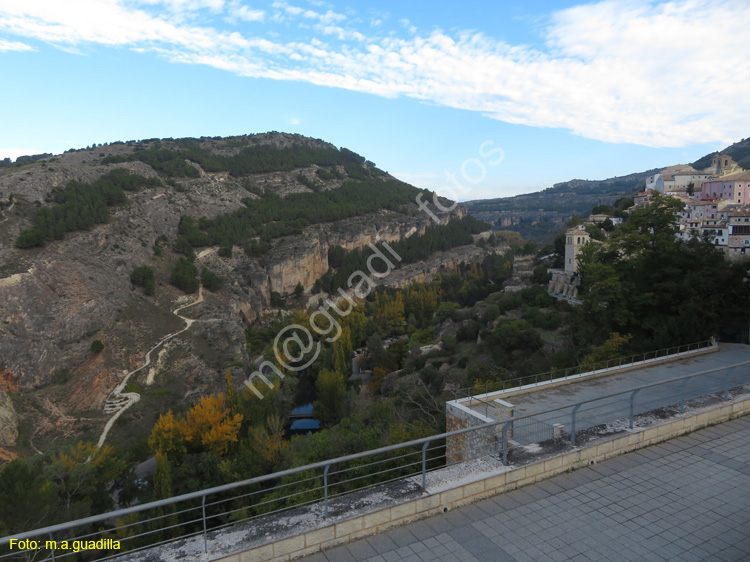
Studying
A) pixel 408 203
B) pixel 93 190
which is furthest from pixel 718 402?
pixel 408 203

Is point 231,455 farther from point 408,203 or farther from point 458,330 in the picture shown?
point 408,203

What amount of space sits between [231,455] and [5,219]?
1215 inches

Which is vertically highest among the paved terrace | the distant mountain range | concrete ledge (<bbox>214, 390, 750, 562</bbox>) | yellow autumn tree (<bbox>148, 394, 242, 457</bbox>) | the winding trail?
the distant mountain range

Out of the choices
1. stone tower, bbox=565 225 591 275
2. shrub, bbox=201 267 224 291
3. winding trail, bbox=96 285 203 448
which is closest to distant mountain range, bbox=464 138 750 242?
stone tower, bbox=565 225 591 275

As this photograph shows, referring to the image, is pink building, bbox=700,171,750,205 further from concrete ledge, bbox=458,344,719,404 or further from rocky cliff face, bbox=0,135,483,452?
rocky cliff face, bbox=0,135,483,452

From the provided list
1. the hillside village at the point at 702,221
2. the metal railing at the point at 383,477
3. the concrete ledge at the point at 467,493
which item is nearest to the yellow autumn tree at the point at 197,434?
the metal railing at the point at 383,477

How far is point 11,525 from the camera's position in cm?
1160

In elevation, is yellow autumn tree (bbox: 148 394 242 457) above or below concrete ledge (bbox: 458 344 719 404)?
below

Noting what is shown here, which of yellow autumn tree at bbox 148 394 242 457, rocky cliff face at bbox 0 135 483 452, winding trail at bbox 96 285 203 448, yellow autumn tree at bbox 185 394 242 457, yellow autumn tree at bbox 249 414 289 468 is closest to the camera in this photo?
yellow autumn tree at bbox 148 394 242 457

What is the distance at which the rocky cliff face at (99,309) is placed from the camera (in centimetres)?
2689

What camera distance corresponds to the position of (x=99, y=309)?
1275 inches

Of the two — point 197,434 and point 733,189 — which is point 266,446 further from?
point 733,189

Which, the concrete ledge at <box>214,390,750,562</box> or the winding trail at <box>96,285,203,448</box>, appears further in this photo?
the winding trail at <box>96,285,203,448</box>

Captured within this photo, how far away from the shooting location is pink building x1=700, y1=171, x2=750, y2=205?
1875 inches
